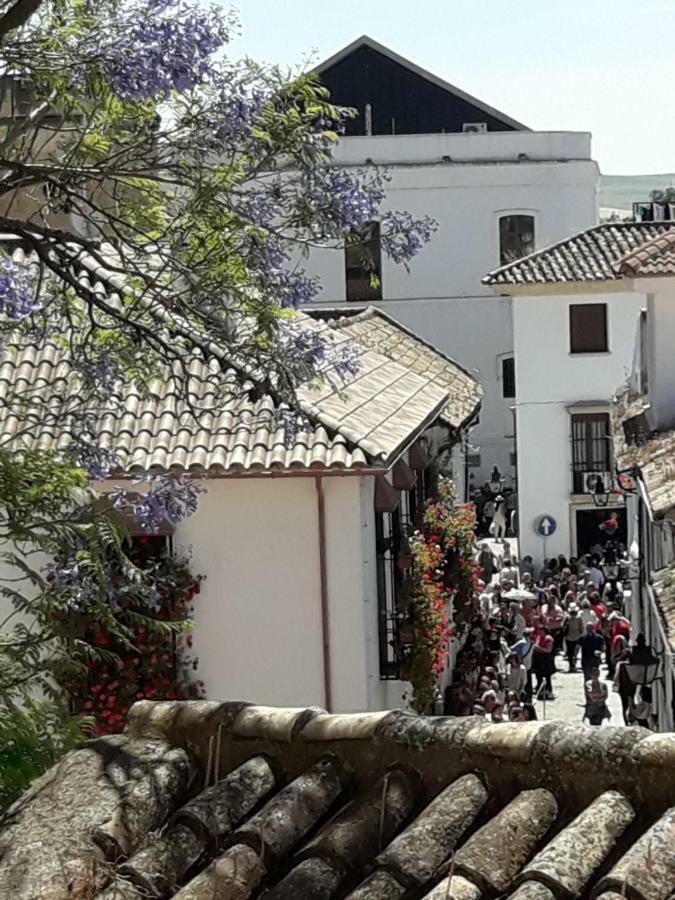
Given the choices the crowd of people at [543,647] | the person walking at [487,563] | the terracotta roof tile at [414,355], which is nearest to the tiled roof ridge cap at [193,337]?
the crowd of people at [543,647]

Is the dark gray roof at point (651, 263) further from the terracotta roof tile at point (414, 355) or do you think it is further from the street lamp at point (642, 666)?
the street lamp at point (642, 666)

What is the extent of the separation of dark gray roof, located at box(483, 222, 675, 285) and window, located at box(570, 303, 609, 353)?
95cm

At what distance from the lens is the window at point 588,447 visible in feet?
127

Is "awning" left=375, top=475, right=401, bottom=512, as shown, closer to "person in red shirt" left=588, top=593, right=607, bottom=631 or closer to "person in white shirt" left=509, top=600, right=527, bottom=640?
"person in white shirt" left=509, top=600, right=527, bottom=640

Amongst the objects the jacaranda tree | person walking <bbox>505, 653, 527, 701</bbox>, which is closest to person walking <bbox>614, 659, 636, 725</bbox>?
person walking <bbox>505, 653, 527, 701</bbox>

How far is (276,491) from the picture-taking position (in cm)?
1415

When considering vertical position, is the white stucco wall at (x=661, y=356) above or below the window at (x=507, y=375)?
below

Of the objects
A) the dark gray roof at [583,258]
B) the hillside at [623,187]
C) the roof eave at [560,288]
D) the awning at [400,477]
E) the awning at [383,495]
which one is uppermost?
the hillside at [623,187]

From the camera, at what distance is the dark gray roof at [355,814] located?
Answer: 409 cm

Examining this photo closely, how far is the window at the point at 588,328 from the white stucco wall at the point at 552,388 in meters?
0.13

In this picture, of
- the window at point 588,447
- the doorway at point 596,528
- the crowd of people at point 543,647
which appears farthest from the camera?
the window at point 588,447

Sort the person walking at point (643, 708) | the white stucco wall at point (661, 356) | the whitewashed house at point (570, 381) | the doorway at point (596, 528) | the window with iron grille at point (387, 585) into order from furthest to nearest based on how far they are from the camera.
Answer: the doorway at point (596, 528) < the whitewashed house at point (570, 381) < the white stucco wall at point (661, 356) < the person walking at point (643, 708) < the window with iron grille at point (387, 585)

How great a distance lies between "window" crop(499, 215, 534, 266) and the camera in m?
44.8

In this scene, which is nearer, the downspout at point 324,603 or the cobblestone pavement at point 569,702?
the downspout at point 324,603
